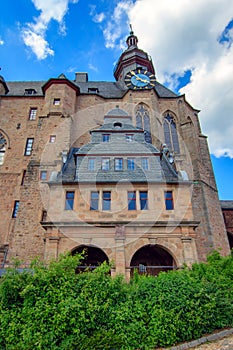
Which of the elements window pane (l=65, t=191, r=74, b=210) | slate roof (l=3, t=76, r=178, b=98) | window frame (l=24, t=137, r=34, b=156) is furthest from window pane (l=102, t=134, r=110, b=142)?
slate roof (l=3, t=76, r=178, b=98)

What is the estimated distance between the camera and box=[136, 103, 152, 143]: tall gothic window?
2677 cm

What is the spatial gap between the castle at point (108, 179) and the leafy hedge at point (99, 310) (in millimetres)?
3405

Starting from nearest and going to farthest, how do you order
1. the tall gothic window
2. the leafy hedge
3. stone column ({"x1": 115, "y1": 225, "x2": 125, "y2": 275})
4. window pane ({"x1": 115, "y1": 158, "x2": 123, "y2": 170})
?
the leafy hedge < stone column ({"x1": 115, "y1": 225, "x2": 125, "y2": 275}) < window pane ({"x1": 115, "y1": 158, "x2": 123, "y2": 170}) < the tall gothic window

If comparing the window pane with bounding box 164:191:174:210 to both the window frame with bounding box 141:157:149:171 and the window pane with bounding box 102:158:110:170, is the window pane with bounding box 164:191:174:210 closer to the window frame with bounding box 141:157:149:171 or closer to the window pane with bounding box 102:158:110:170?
the window frame with bounding box 141:157:149:171

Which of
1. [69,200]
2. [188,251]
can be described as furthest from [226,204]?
[69,200]

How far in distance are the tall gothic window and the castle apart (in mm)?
106

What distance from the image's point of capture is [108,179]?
56.6ft

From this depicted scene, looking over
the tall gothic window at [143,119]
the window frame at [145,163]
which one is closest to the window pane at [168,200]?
the window frame at [145,163]

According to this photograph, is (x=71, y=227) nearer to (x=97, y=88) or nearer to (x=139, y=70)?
(x=97, y=88)

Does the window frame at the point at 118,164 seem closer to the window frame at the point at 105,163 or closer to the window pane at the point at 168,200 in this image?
the window frame at the point at 105,163

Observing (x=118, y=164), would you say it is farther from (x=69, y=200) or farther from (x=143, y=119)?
(x=143, y=119)

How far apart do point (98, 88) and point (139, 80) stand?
17.5ft

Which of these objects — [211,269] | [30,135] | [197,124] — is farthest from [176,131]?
[211,269]

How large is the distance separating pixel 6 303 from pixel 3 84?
91.1ft
